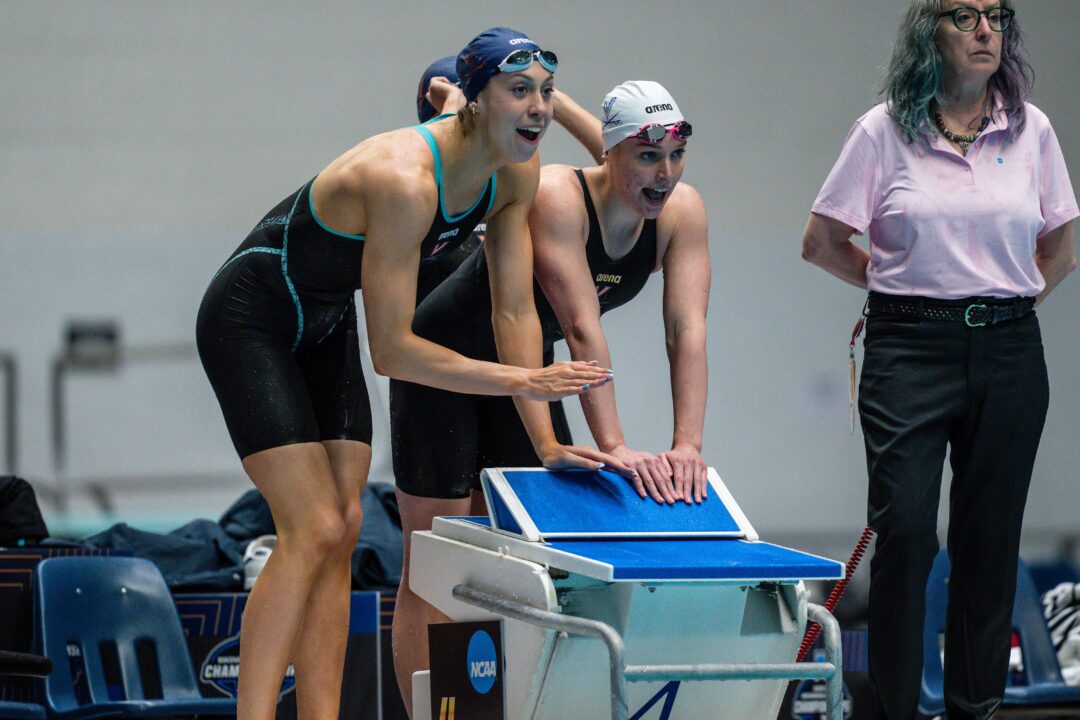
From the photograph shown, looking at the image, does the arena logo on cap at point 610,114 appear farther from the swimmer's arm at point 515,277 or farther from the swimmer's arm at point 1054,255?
the swimmer's arm at point 1054,255

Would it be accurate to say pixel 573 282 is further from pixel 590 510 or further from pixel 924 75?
pixel 924 75

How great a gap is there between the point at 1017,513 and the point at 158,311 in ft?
11.7

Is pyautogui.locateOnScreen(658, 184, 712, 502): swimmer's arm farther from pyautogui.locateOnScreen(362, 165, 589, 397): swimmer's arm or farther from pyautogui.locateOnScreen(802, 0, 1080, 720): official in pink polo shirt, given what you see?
pyautogui.locateOnScreen(362, 165, 589, 397): swimmer's arm

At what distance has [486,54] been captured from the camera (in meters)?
2.58

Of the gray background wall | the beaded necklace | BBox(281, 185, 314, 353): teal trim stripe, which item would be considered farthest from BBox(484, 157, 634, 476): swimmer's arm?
the gray background wall

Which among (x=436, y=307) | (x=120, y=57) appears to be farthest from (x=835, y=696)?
(x=120, y=57)

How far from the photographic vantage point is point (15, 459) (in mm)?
5082

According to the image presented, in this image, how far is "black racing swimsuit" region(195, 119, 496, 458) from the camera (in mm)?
2613

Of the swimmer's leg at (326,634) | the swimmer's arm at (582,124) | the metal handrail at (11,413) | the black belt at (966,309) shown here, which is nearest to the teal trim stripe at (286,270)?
the swimmer's leg at (326,634)

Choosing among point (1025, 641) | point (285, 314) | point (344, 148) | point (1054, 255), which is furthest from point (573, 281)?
point (344, 148)

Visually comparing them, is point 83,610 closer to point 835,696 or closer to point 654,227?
point 654,227

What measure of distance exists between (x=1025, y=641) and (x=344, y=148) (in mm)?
3205

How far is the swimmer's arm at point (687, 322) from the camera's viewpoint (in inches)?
107

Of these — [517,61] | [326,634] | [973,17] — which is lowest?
[326,634]
